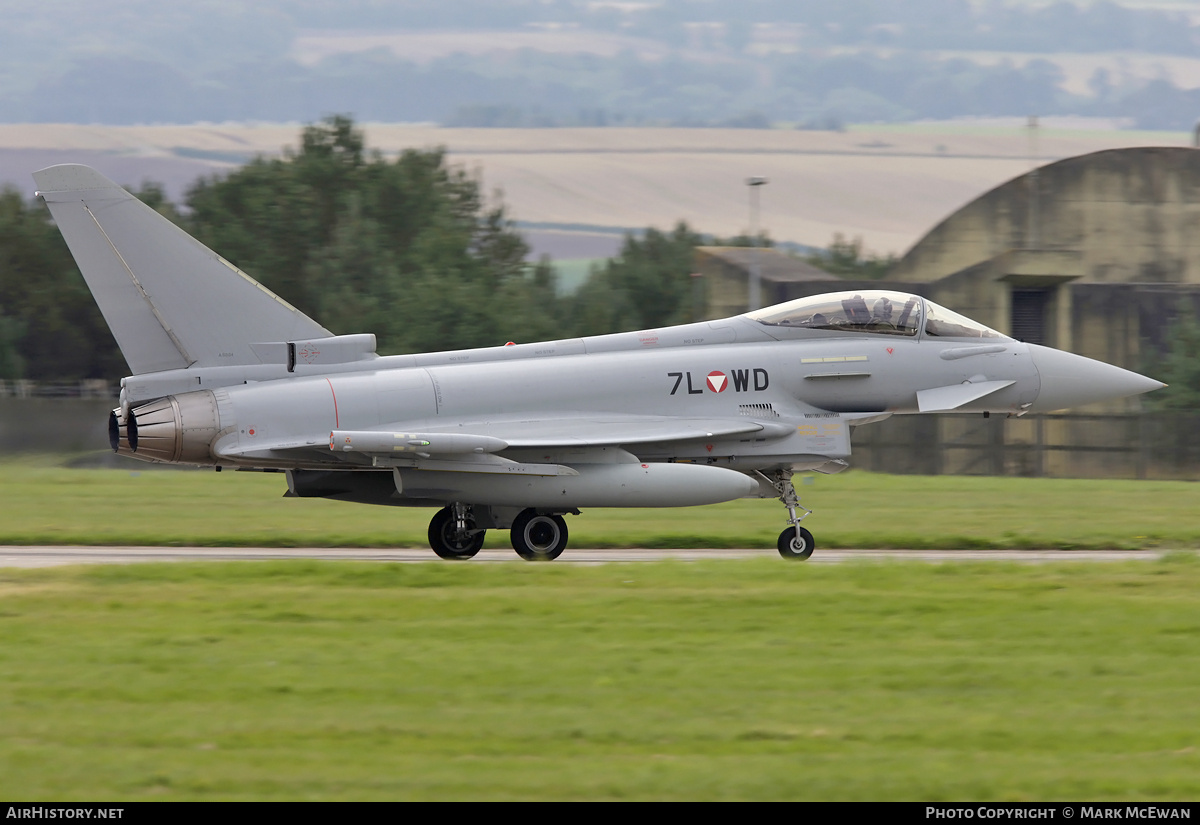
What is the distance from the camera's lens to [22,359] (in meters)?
57.4

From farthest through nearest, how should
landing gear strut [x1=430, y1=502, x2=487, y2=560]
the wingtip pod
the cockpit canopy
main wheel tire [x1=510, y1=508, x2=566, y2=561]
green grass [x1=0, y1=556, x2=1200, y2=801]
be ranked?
1. the cockpit canopy
2. landing gear strut [x1=430, y1=502, x2=487, y2=560]
3. main wheel tire [x1=510, y1=508, x2=566, y2=561]
4. the wingtip pod
5. green grass [x1=0, y1=556, x2=1200, y2=801]

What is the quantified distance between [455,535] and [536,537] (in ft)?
3.41

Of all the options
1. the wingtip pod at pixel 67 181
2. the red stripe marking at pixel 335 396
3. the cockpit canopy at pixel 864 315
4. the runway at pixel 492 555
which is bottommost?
the runway at pixel 492 555

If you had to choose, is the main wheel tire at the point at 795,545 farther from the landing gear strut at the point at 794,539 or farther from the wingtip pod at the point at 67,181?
the wingtip pod at the point at 67,181

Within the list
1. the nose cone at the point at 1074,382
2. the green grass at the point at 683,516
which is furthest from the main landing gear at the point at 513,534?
the nose cone at the point at 1074,382

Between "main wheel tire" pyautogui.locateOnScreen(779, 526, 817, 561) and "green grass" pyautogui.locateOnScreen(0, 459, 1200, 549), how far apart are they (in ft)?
6.29

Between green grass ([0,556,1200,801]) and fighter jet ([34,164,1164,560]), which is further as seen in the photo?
fighter jet ([34,164,1164,560])

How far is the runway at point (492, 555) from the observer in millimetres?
16344

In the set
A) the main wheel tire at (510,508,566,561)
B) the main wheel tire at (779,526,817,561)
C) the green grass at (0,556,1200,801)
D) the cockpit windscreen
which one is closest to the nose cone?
the cockpit windscreen

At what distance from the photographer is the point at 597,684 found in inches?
345

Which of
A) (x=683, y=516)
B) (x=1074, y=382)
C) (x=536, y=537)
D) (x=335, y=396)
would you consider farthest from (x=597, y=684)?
(x=683, y=516)

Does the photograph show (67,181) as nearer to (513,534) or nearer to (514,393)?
(514,393)

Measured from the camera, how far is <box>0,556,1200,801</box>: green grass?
681 cm

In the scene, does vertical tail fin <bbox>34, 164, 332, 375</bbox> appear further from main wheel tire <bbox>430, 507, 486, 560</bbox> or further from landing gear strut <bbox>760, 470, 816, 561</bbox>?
landing gear strut <bbox>760, 470, 816, 561</bbox>
